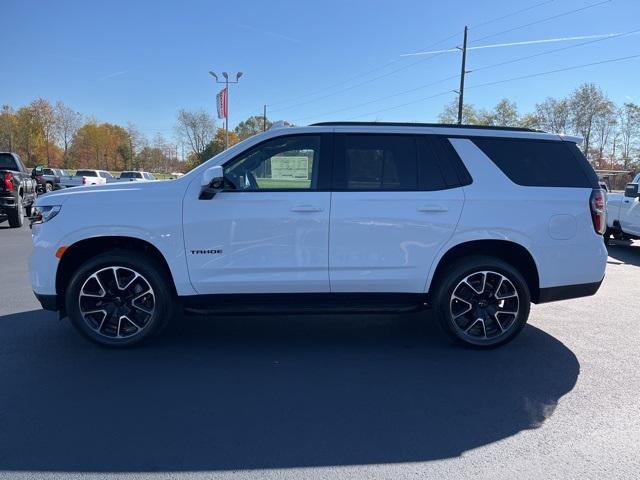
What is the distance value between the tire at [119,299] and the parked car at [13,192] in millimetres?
11399

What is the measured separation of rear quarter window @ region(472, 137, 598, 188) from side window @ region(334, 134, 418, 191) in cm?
70

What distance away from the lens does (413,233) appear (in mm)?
4402

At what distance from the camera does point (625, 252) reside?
1202cm

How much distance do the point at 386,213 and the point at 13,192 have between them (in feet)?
44.8

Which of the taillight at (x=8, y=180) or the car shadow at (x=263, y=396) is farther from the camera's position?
the taillight at (x=8, y=180)

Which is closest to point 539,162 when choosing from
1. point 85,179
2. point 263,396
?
point 263,396

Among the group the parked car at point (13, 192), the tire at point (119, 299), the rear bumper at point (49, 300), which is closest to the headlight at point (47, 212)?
the tire at point (119, 299)

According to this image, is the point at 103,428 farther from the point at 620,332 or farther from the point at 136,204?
the point at 620,332

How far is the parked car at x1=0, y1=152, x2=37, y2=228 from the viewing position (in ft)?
45.5

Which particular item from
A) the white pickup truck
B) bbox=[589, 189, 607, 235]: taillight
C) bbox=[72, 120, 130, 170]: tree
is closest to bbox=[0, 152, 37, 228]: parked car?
bbox=[589, 189, 607, 235]: taillight

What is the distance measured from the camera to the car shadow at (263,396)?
2.89 metres

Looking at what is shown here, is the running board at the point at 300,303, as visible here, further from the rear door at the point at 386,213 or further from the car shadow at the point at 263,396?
the car shadow at the point at 263,396

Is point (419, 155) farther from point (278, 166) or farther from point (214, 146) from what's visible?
point (214, 146)

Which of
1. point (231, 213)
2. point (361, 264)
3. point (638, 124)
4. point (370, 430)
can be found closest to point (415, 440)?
point (370, 430)
